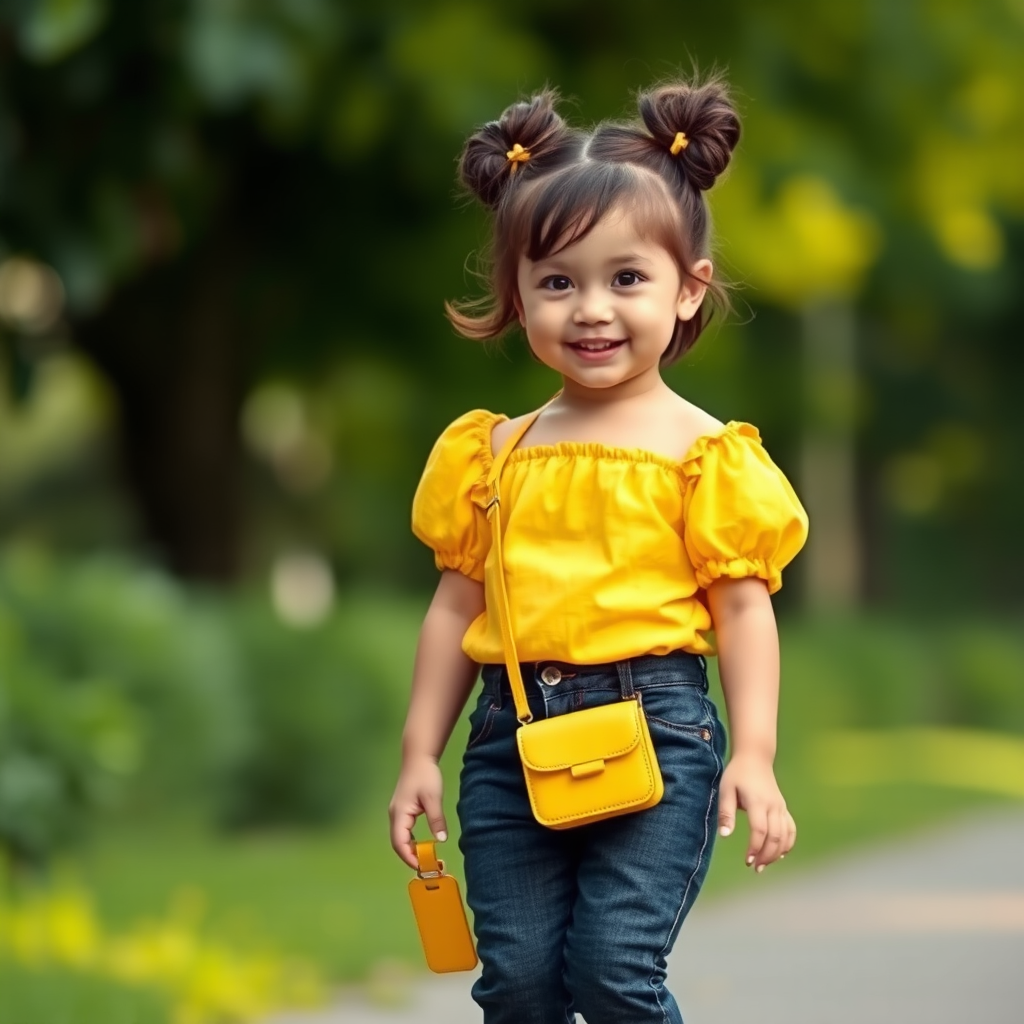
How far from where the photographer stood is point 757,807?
3.54 meters

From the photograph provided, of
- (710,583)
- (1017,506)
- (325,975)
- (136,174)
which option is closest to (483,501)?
(710,583)

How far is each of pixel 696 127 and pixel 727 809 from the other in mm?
1088

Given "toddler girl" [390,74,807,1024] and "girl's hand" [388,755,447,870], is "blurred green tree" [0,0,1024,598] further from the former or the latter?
"girl's hand" [388,755,447,870]

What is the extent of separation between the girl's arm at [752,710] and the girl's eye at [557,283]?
0.52m

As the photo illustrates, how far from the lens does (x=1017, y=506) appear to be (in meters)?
29.2

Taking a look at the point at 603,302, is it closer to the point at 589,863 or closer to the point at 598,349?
the point at 598,349

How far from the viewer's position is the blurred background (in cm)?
753

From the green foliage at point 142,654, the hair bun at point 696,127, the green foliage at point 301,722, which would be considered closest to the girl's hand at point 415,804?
the hair bun at point 696,127

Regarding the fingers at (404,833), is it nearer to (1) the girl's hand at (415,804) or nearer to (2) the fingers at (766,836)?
(1) the girl's hand at (415,804)

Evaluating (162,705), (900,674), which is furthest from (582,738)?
(900,674)

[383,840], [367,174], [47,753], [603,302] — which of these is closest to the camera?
[603,302]

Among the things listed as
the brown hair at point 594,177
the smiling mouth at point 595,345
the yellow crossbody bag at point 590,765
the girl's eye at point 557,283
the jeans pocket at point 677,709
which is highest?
the brown hair at point 594,177

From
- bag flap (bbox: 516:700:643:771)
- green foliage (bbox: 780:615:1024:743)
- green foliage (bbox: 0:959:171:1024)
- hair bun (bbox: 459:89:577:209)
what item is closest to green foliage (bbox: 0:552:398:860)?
green foliage (bbox: 0:959:171:1024)

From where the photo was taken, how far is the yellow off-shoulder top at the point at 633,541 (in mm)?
3602
